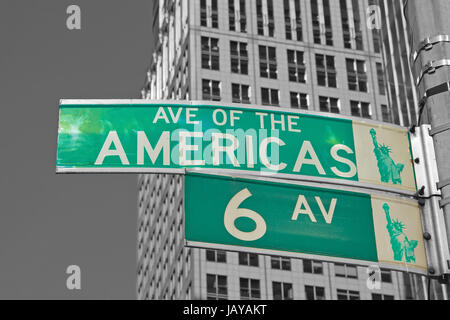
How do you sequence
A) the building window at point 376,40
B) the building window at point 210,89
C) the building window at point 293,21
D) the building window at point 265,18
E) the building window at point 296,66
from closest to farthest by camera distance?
1. the building window at point 210,89
2. the building window at point 296,66
3. the building window at point 265,18
4. the building window at point 293,21
5. the building window at point 376,40

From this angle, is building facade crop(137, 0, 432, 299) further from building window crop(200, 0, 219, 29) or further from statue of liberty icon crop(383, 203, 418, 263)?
statue of liberty icon crop(383, 203, 418, 263)

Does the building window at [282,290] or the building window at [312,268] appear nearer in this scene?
the building window at [282,290]

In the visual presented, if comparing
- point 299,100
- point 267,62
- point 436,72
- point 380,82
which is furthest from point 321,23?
point 436,72

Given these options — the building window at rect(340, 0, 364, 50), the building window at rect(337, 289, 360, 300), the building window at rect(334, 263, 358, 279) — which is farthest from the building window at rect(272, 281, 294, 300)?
the building window at rect(340, 0, 364, 50)

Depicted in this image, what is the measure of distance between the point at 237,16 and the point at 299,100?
33.9 feet

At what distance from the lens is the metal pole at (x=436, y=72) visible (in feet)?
21.9

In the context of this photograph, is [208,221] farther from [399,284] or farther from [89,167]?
[399,284]

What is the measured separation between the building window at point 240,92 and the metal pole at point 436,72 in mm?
75630

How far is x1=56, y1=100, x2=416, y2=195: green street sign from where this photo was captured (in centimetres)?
703

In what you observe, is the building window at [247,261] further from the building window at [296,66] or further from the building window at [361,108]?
the building window at [296,66]

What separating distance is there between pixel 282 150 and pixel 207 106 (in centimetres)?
70

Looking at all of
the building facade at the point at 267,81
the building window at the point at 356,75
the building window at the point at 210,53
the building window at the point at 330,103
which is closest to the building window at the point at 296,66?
the building facade at the point at 267,81

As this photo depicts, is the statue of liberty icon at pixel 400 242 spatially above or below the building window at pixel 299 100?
below

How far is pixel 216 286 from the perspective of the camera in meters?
74.5
